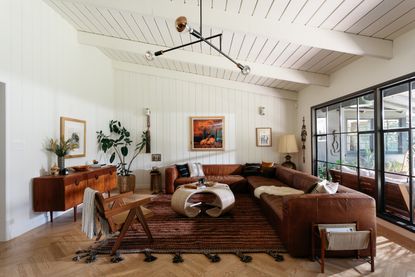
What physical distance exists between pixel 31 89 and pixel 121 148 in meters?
2.71

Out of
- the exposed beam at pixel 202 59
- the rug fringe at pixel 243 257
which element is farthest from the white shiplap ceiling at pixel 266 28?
the rug fringe at pixel 243 257

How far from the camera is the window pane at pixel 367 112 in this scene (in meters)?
3.64

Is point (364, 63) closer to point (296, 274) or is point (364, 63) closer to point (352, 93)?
point (352, 93)

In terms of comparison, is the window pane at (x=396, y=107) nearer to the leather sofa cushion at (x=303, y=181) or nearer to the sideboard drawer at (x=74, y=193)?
the leather sofa cushion at (x=303, y=181)

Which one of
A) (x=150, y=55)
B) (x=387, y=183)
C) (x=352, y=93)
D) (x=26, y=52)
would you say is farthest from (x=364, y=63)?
(x=26, y=52)

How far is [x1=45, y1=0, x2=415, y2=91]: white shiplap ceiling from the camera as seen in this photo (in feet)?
8.95

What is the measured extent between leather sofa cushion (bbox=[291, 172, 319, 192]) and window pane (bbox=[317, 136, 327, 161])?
1.35 metres

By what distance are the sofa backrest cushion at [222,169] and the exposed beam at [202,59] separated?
254cm

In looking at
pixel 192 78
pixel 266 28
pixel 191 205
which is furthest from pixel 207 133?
pixel 266 28

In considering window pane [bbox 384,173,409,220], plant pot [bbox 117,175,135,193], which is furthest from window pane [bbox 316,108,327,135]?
plant pot [bbox 117,175,135,193]

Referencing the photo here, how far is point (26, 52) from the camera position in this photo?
331 centimetres

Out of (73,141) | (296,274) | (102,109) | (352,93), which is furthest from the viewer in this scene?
(102,109)

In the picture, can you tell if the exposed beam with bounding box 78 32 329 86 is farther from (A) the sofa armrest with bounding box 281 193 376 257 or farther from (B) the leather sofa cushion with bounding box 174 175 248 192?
(A) the sofa armrest with bounding box 281 193 376 257

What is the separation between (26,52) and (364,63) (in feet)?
17.5
